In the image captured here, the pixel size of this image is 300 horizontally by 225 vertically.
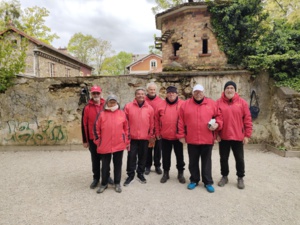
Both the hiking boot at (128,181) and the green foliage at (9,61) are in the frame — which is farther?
the green foliage at (9,61)

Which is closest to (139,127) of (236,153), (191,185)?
(191,185)

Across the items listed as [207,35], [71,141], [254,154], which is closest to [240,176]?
[254,154]

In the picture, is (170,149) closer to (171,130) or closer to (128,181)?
(171,130)

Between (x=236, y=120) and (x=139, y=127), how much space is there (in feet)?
5.76

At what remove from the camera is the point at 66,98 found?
676 cm

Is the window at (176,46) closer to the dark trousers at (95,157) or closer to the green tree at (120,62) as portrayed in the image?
the dark trousers at (95,157)

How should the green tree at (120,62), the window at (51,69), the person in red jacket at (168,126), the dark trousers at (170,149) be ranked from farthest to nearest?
the green tree at (120,62)
the window at (51,69)
the dark trousers at (170,149)
the person in red jacket at (168,126)

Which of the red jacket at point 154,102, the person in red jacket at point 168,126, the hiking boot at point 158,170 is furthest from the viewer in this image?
the hiking boot at point 158,170

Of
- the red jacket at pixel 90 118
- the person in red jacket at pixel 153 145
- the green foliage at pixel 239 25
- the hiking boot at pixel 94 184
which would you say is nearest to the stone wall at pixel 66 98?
the person in red jacket at pixel 153 145

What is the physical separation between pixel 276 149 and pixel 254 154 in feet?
2.11

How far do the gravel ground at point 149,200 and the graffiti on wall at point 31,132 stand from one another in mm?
1973

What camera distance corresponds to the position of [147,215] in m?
2.85

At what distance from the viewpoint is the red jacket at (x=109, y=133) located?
343 cm

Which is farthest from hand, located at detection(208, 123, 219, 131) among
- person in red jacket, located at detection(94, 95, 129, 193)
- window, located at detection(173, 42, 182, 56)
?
window, located at detection(173, 42, 182, 56)
